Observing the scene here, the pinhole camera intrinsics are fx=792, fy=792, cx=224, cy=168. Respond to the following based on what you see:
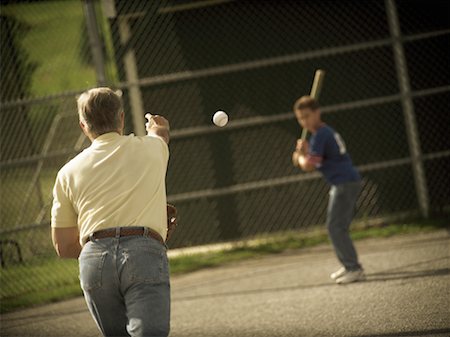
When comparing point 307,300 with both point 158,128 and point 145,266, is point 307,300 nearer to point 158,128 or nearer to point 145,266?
point 158,128

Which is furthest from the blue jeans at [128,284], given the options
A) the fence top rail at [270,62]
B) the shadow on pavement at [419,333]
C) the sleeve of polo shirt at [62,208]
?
the fence top rail at [270,62]

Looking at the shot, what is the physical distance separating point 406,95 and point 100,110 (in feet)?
21.5

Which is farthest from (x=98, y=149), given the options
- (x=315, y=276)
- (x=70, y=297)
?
(x=70, y=297)

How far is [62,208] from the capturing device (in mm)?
4082

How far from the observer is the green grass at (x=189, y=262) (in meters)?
9.26

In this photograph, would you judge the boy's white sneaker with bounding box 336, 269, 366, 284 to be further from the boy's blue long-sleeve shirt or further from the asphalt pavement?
the boy's blue long-sleeve shirt

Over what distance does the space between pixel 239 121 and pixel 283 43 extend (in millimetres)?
1217

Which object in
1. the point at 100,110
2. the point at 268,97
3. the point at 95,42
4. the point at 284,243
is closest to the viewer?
the point at 100,110

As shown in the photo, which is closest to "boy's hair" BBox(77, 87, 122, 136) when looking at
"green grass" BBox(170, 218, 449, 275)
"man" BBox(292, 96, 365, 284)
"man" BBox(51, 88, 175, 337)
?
"man" BBox(51, 88, 175, 337)

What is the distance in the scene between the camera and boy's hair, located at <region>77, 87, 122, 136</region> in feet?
13.3

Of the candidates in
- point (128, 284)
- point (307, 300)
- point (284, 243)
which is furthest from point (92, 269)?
point (284, 243)

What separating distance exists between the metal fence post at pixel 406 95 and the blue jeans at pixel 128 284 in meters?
6.62

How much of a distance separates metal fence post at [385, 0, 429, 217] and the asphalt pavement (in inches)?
38.6

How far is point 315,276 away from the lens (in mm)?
8148
